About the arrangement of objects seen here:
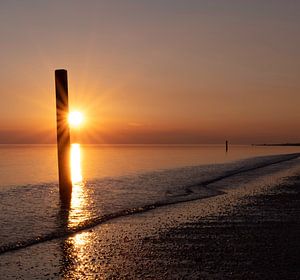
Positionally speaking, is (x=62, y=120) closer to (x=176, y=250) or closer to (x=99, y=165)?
(x=176, y=250)

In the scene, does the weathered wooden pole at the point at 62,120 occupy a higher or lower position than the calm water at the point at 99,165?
higher

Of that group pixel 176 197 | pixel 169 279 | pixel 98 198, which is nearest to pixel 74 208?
pixel 98 198

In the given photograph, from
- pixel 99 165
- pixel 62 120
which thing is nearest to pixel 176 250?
pixel 62 120

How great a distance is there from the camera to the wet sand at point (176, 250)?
6188mm

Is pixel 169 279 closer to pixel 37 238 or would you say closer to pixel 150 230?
pixel 150 230

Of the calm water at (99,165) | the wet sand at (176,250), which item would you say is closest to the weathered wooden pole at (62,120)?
the wet sand at (176,250)

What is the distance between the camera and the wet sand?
6.19 meters

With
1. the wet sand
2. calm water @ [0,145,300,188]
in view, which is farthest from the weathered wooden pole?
calm water @ [0,145,300,188]

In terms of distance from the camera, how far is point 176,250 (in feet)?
24.9

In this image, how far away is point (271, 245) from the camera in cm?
769

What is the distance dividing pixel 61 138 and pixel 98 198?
12.3 ft

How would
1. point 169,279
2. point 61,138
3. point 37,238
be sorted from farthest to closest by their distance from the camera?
point 61,138
point 37,238
point 169,279

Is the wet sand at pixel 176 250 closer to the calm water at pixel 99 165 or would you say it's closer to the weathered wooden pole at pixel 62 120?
the weathered wooden pole at pixel 62 120

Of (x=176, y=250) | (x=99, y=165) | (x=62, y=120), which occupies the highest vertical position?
(x=62, y=120)
